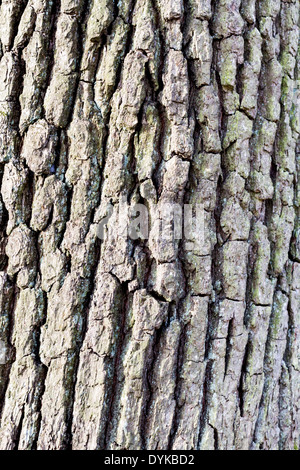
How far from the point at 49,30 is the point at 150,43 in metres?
0.32

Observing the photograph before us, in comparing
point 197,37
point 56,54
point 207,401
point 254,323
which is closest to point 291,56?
point 197,37

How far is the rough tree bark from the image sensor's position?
46.5 inches

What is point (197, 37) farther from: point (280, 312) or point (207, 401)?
point (207, 401)

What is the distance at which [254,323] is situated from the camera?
1.29 metres

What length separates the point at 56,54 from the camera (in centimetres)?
123

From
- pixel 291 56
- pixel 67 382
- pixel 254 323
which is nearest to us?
pixel 67 382

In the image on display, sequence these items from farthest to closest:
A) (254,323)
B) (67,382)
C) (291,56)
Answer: (291,56), (254,323), (67,382)

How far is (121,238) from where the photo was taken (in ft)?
3.90

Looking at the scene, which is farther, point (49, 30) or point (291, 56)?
point (291, 56)

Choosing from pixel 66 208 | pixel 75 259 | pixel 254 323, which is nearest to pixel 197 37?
pixel 66 208

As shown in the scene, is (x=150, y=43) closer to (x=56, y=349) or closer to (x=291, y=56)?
(x=291, y=56)

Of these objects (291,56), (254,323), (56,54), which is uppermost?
(291,56)

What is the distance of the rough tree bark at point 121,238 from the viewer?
3.87ft

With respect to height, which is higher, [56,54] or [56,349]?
[56,54]
